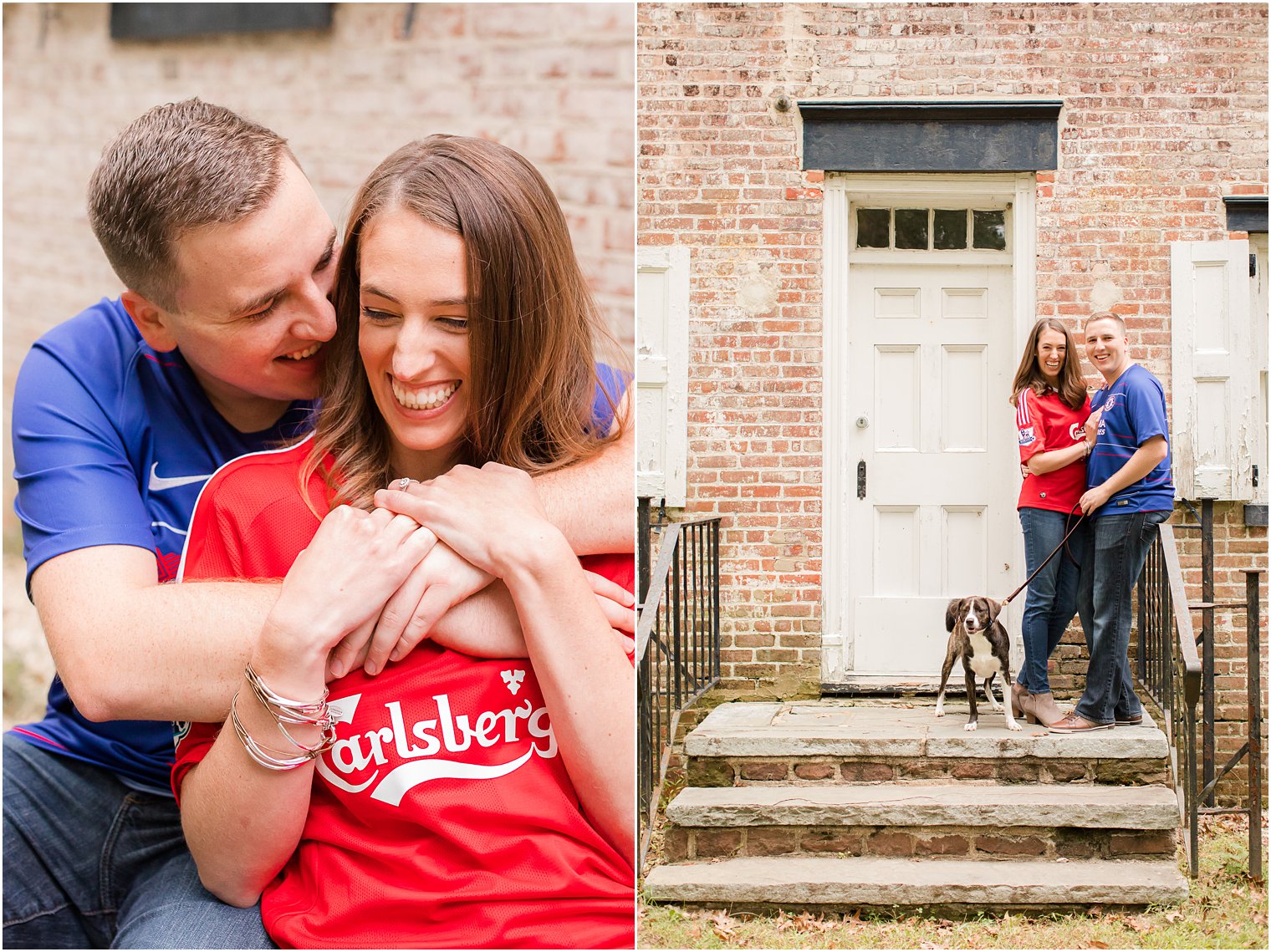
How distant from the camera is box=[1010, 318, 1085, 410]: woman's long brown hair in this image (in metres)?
2.18

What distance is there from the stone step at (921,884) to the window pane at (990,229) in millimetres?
1371

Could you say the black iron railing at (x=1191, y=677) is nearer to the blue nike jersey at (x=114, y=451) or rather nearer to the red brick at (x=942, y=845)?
the red brick at (x=942, y=845)

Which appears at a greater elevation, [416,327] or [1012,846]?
[416,327]

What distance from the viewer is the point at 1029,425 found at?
2199 mm

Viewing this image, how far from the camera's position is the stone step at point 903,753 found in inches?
87.0

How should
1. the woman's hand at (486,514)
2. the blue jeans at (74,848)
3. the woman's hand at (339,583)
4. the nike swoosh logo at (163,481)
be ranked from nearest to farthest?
the woman's hand at (339,583) < the woman's hand at (486,514) < the nike swoosh logo at (163,481) < the blue jeans at (74,848)

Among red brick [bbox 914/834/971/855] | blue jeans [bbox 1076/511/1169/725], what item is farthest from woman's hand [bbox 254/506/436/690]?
blue jeans [bbox 1076/511/1169/725]

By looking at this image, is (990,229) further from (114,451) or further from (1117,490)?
(114,451)

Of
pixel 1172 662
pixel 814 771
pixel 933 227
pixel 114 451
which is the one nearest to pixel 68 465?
pixel 114 451

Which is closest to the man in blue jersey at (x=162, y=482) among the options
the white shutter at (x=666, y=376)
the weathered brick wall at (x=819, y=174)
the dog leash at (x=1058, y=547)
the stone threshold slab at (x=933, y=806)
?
the white shutter at (x=666, y=376)

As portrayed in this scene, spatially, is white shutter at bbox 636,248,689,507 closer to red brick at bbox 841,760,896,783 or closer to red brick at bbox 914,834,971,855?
red brick at bbox 841,760,896,783

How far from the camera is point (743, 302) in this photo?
2.15 m

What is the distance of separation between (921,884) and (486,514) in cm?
127

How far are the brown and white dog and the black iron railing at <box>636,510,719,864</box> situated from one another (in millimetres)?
595
